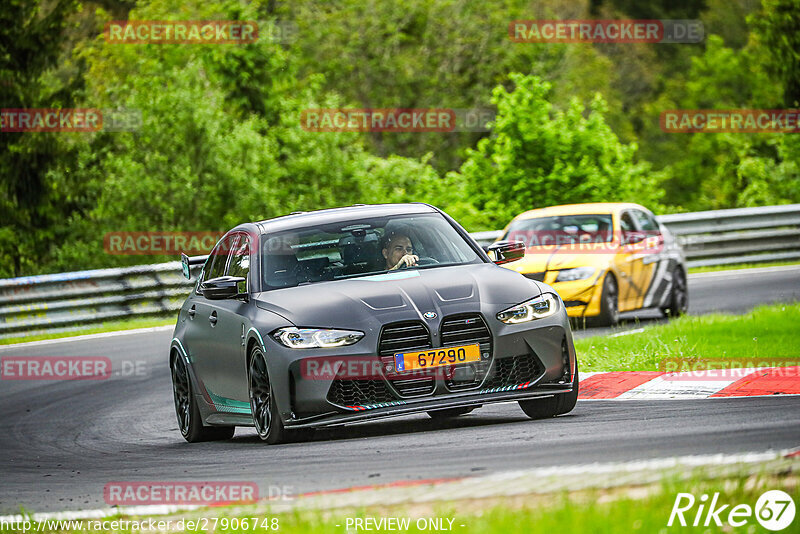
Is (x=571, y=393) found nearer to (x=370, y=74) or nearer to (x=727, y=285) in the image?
(x=727, y=285)

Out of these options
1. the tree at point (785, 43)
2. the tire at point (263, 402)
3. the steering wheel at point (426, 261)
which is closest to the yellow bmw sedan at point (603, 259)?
the steering wheel at point (426, 261)

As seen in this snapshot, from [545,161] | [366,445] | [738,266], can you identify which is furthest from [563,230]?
[545,161]

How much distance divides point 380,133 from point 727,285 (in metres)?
36.9

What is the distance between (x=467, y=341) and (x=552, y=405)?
1.05 meters

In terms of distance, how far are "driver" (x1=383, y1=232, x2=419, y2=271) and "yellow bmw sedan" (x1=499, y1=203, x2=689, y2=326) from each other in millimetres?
7088

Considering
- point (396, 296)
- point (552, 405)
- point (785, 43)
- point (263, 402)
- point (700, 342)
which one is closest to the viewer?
point (396, 296)

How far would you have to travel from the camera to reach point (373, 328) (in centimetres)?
870

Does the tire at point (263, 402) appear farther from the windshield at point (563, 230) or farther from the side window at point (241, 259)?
the windshield at point (563, 230)

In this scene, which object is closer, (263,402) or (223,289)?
(263,402)

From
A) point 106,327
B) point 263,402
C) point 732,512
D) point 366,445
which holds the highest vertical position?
point 732,512

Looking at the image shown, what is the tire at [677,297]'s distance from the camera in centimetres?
1839

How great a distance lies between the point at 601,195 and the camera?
3303cm

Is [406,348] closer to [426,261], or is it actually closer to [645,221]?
[426,261]

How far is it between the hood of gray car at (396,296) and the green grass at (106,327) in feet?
42.2
